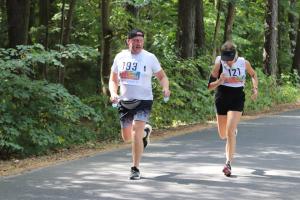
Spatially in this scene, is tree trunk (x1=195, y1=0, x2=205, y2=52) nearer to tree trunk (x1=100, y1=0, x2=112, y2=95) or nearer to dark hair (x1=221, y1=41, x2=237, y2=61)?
tree trunk (x1=100, y1=0, x2=112, y2=95)

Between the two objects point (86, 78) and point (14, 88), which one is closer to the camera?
point (14, 88)

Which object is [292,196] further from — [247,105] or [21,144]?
[247,105]

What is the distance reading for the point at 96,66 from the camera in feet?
85.7

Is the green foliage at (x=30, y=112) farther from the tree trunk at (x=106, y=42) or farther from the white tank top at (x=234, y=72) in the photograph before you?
the tree trunk at (x=106, y=42)

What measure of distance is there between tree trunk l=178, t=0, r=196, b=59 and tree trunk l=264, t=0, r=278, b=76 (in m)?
9.29

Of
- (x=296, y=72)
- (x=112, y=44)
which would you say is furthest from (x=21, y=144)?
(x=296, y=72)

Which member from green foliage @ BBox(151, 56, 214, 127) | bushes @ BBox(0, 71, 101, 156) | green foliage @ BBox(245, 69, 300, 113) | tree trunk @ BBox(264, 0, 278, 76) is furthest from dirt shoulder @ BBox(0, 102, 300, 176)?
tree trunk @ BBox(264, 0, 278, 76)

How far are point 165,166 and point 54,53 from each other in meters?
3.34

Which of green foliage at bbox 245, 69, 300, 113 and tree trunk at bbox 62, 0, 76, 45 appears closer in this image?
tree trunk at bbox 62, 0, 76, 45

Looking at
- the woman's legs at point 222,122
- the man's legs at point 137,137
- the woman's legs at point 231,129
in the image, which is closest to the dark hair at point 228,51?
the woman's legs at point 231,129

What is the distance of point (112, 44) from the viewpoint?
17.5 meters

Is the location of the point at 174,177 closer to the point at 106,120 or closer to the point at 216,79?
the point at 216,79

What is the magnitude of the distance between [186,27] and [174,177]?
1233cm

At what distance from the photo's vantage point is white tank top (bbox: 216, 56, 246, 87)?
8734 millimetres
